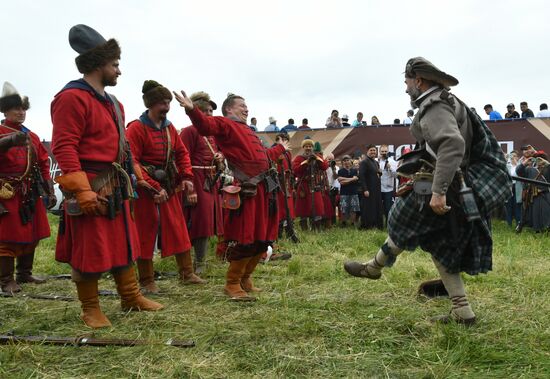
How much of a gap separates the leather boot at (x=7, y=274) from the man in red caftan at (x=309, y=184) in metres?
→ 5.45

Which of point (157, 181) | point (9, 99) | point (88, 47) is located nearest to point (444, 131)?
point (88, 47)

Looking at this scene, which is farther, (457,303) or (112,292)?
(112,292)

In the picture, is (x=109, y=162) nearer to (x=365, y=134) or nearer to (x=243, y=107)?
(x=243, y=107)

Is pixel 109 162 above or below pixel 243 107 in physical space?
below

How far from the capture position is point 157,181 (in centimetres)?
459

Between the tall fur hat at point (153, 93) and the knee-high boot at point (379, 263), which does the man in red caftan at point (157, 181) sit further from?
the knee-high boot at point (379, 263)

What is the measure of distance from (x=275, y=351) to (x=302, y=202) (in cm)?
668

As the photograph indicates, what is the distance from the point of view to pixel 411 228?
336cm

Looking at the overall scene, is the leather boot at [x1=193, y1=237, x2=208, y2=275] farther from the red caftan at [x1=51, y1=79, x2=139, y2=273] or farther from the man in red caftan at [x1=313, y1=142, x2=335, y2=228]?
the man in red caftan at [x1=313, y1=142, x2=335, y2=228]

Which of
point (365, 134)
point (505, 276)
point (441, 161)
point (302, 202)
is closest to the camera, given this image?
point (441, 161)

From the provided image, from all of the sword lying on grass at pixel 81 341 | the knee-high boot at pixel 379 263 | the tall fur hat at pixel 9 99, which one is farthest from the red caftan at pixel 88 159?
the tall fur hat at pixel 9 99

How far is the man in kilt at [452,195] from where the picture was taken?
10.4ft

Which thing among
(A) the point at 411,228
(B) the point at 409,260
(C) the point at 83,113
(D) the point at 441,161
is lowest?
(B) the point at 409,260

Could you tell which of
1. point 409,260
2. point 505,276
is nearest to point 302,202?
point 409,260
